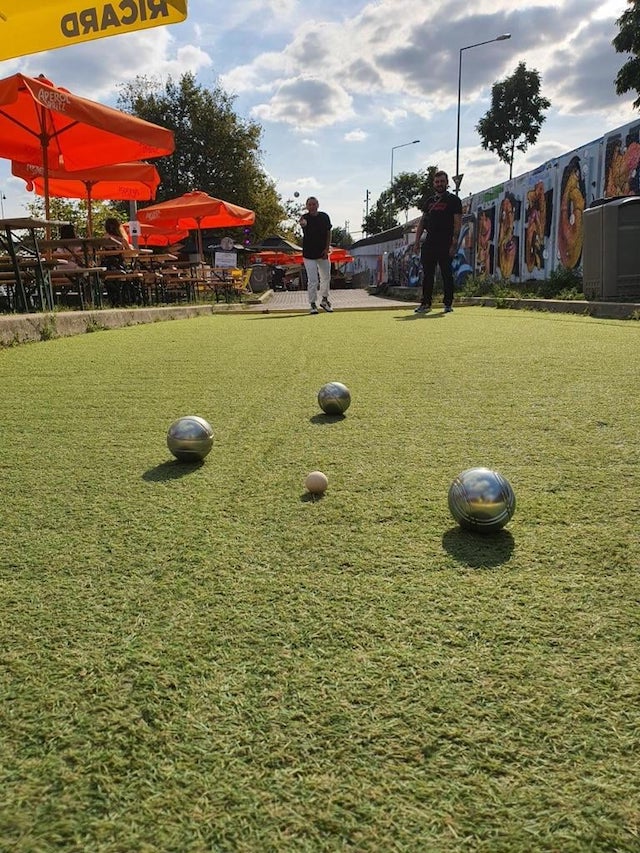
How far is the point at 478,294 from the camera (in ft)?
55.4

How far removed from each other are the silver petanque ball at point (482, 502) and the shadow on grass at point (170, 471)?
1.11 metres

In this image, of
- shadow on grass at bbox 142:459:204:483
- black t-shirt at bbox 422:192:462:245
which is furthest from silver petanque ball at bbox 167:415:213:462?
black t-shirt at bbox 422:192:462:245

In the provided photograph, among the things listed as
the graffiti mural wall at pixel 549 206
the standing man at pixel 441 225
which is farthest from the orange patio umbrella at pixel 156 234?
the graffiti mural wall at pixel 549 206

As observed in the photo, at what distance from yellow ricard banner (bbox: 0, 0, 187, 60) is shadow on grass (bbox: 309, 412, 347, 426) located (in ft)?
12.1

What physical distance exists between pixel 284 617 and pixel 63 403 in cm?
292

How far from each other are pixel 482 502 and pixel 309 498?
628mm

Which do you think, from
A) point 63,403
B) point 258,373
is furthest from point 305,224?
point 63,403

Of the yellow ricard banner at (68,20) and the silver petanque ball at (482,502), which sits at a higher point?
the yellow ricard banner at (68,20)

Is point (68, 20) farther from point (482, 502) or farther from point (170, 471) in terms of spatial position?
point (482, 502)

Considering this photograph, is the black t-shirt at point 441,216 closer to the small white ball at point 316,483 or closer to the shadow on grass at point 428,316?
the shadow on grass at point 428,316

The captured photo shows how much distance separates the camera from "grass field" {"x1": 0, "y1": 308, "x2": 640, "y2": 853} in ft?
2.87

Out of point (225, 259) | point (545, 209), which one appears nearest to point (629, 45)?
point (545, 209)

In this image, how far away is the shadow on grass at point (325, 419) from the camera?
323cm

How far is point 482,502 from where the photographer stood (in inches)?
68.4
